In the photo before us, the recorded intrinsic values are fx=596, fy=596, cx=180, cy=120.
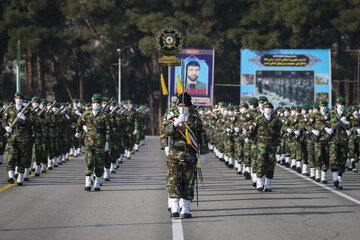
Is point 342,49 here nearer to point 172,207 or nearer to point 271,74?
point 271,74

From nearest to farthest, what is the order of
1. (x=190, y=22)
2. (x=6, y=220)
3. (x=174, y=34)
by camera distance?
(x=6, y=220)
(x=174, y=34)
(x=190, y=22)

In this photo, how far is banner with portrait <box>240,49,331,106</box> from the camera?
45031 millimetres

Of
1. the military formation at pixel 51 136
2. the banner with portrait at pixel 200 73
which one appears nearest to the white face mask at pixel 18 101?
the military formation at pixel 51 136

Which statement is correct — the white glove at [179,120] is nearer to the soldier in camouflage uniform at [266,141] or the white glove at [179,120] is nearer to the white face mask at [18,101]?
the soldier in camouflage uniform at [266,141]

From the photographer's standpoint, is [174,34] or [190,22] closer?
[174,34]

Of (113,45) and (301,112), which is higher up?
(113,45)

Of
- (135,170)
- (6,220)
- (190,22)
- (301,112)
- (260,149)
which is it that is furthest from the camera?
(190,22)

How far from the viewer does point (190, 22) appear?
48.8 meters

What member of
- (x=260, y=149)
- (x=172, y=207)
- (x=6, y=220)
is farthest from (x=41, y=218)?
(x=260, y=149)

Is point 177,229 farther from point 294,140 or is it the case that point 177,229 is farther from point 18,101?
point 294,140

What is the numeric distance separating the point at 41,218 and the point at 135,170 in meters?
8.86

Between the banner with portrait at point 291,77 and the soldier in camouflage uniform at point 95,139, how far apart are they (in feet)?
108

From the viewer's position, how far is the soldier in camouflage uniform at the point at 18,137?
13.8 m

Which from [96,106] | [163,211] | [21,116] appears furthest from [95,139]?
[163,211]
